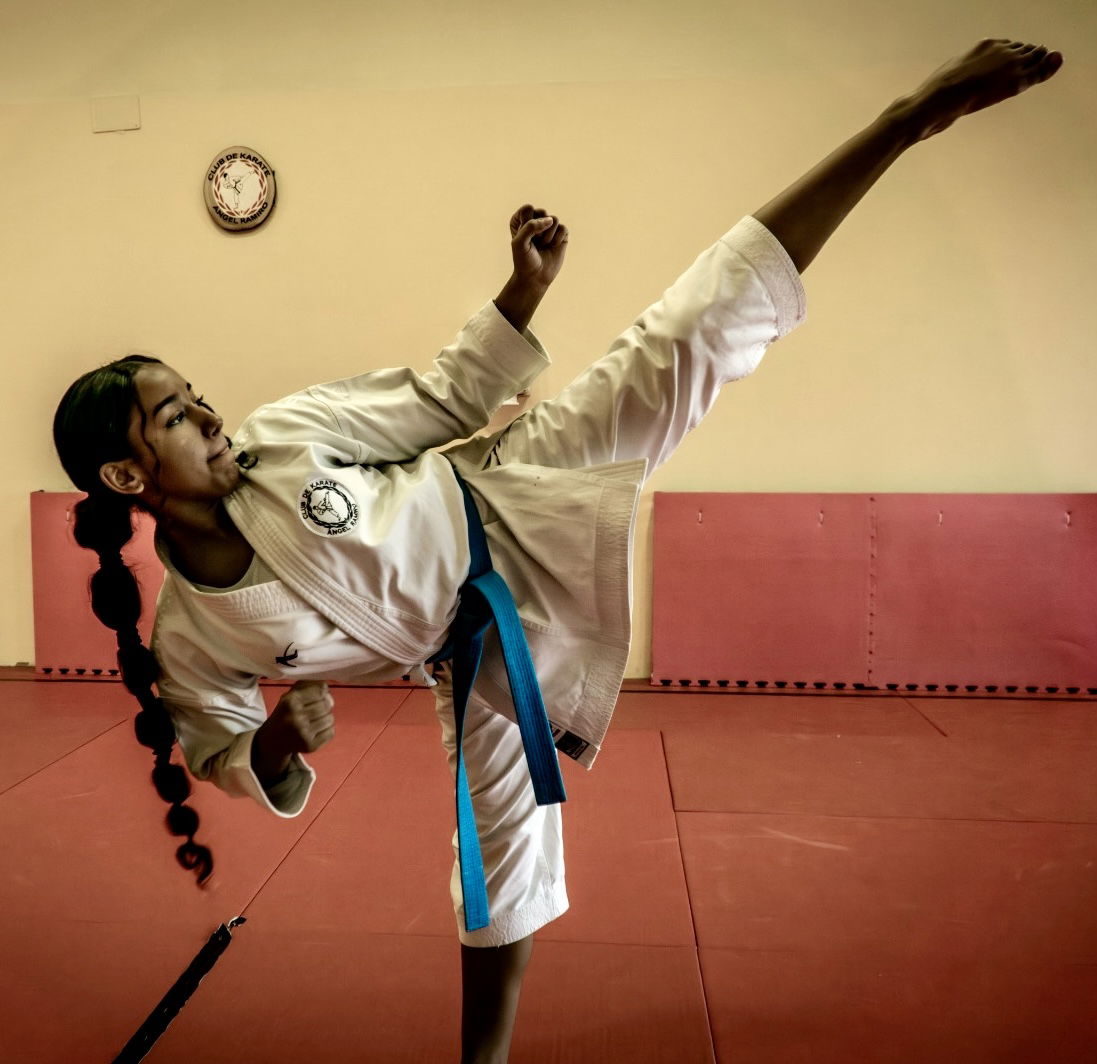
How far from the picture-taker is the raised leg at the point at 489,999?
1.53 meters

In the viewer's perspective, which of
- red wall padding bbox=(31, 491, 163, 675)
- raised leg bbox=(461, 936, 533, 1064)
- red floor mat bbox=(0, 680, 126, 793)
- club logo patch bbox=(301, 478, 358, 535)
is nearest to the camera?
club logo patch bbox=(301, 478, 358, 535)

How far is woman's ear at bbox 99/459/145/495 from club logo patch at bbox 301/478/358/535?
0.91ft

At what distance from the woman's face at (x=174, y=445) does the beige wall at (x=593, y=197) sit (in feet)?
10.1

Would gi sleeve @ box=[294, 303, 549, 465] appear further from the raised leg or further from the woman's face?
the raised leg

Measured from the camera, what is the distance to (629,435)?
1404 millimetres

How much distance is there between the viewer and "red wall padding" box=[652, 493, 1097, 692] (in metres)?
4.03

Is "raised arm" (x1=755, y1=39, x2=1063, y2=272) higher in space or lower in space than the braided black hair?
higher

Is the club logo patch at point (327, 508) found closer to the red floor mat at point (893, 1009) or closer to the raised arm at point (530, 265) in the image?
the raised arm at point (530, 265)

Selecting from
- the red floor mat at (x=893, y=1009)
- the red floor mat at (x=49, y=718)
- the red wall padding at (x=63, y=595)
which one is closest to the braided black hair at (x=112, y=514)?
the red floor mat at (x=893, y=1009)

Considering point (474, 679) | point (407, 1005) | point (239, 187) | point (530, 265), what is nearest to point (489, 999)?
point (407, 1005)

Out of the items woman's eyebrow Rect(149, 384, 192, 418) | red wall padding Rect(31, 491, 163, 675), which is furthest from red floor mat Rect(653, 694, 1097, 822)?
red wall padding Rect(31, 491, 163, 675)

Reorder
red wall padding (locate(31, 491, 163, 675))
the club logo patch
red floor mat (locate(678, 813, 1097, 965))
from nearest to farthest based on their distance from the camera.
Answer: the club logo patch, red floor mat (locate(678, 813, 1097, 965)), red wall padding (locate(31, 491, 163, 675))

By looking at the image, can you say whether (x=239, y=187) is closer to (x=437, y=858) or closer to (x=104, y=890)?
(x=104, y=890)

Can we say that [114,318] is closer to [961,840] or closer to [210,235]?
[210,235]
